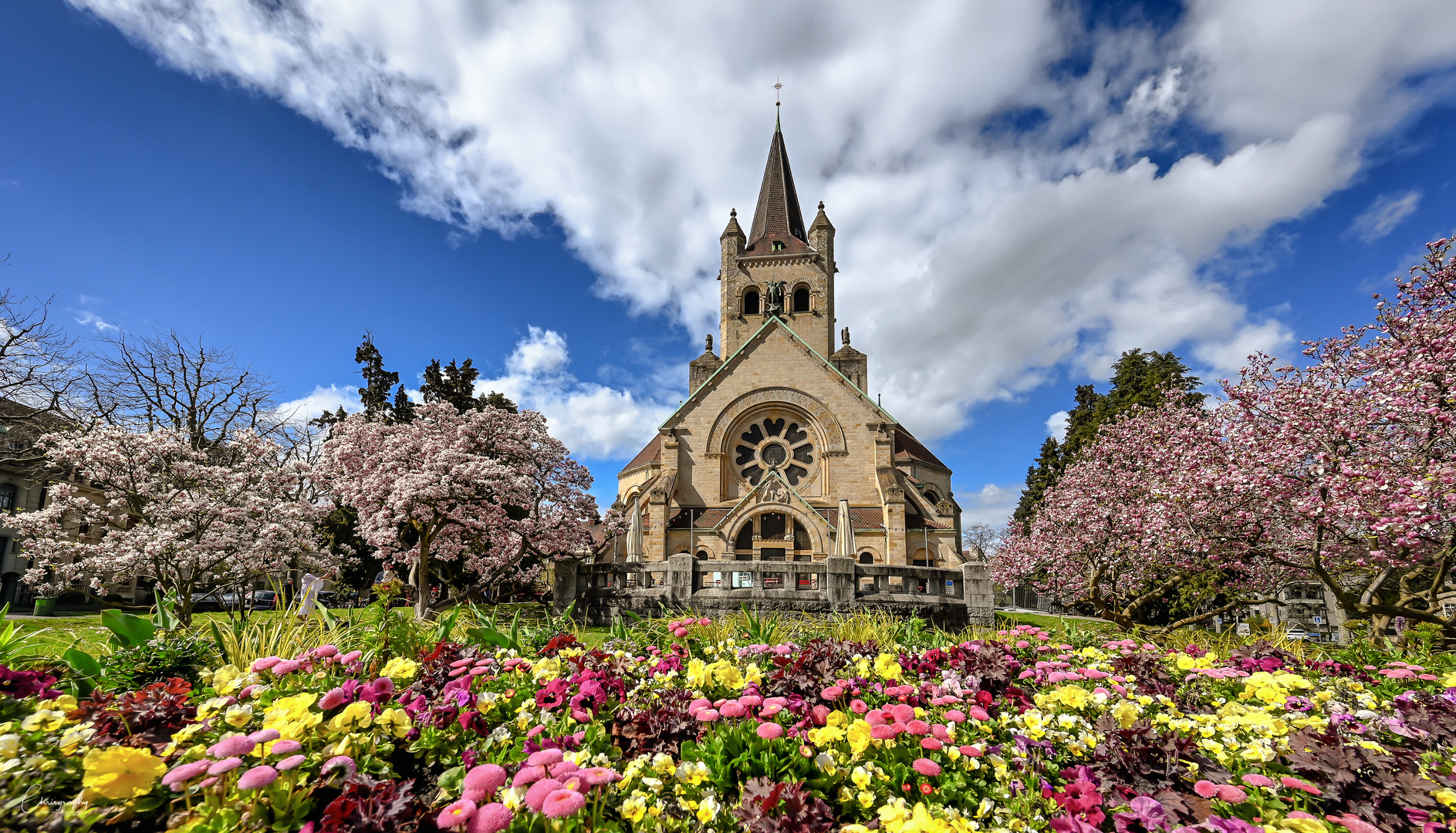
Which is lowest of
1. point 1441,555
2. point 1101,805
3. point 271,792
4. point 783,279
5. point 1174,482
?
point 1101,805

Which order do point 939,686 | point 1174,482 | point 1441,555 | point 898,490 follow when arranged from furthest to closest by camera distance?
point 898,490
point 1174,482
point 1441,555
point 939,686

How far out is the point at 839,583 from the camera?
1384 cm

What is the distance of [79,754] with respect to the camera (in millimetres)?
2654

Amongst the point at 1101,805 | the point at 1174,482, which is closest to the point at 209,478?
the point at 1101,805

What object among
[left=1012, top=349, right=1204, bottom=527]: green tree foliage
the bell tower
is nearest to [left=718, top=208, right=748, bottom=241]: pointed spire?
the bell tower

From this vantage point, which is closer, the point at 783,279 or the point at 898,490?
the point at 898,490

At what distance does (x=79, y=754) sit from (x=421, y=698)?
1.63 m

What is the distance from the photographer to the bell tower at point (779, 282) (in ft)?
133

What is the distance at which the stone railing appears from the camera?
45.1 ft

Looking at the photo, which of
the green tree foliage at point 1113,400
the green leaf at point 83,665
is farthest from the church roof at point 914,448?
the green leaf at point 83,665

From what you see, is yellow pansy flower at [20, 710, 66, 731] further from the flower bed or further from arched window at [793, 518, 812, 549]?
arched window at [793, 518, 812, 549]

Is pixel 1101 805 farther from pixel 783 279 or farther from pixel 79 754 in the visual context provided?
pixel 783 279

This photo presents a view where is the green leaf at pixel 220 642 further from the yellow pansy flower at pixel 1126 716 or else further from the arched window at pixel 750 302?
the arched window at pixel 750 302

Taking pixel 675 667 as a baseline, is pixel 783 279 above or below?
above
